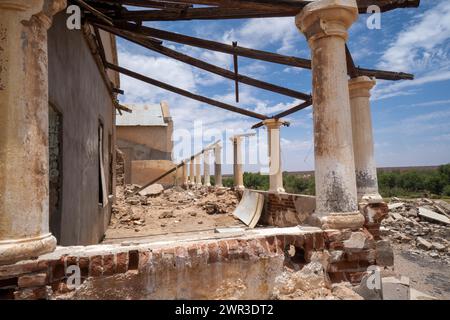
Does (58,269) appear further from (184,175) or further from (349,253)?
(184,175)

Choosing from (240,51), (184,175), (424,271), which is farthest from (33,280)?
(184,175)

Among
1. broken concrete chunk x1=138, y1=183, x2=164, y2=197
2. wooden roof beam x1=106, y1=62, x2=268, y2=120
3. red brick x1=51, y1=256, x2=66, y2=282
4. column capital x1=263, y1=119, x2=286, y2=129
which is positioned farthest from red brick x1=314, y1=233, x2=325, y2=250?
broken concrete chunk x1=138, y1=183, x2=164, y2=197

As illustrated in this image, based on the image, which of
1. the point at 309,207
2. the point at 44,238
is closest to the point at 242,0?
the point at 44,238

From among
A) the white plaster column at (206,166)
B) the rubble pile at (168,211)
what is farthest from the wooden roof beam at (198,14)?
the white plaster column at (206,166)

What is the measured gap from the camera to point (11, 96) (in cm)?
233

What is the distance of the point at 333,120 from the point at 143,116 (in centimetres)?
2838

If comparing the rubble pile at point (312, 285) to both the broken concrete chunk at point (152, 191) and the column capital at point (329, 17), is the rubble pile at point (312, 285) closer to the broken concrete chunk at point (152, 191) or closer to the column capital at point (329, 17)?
the column capital at point (329, 17)

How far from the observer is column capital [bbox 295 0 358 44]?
3.54m

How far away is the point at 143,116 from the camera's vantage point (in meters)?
30.1

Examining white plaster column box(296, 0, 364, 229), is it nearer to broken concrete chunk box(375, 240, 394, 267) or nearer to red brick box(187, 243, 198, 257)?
broken concrete chunk box(375, 240, 394, 267)

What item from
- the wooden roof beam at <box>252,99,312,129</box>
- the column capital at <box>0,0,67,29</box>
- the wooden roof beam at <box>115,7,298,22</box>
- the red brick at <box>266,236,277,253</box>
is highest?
the wooden roof beam at <box>115,7,298,22</box>

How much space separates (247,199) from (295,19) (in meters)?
7.74

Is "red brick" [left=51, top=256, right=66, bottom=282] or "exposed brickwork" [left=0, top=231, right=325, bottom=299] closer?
"exposed brickwork" [left=0, top=231, right=325, bottom=299]

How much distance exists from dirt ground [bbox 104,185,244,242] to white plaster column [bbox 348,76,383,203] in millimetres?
4830
